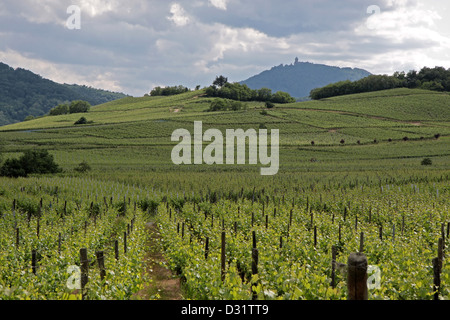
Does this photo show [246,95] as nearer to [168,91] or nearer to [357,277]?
[168,91]

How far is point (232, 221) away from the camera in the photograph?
669 inches

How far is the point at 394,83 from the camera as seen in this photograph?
13125 cm

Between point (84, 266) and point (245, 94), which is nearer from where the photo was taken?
point (84, 266)

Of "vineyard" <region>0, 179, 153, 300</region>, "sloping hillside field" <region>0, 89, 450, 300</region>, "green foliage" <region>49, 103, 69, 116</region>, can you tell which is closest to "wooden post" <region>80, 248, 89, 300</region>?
"vineyard" <region>0, 179, 153, 300</region>

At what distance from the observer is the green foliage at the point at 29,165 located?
41.1 m

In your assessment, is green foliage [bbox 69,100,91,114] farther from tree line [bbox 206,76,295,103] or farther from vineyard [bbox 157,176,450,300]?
vineyard [bbox 157,176,450,300]

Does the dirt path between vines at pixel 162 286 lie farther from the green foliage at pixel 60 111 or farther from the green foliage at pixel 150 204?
the green foliage at pixel 60 111

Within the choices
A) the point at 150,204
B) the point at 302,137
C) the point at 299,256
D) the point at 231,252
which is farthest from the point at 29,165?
the point at 302,137

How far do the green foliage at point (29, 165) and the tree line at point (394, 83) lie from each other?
111473 millimetres

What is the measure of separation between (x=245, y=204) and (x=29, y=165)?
30704 mm

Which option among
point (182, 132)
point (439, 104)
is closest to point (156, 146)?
point (182, 132)

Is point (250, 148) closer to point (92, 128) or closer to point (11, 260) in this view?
point (92, 128)
